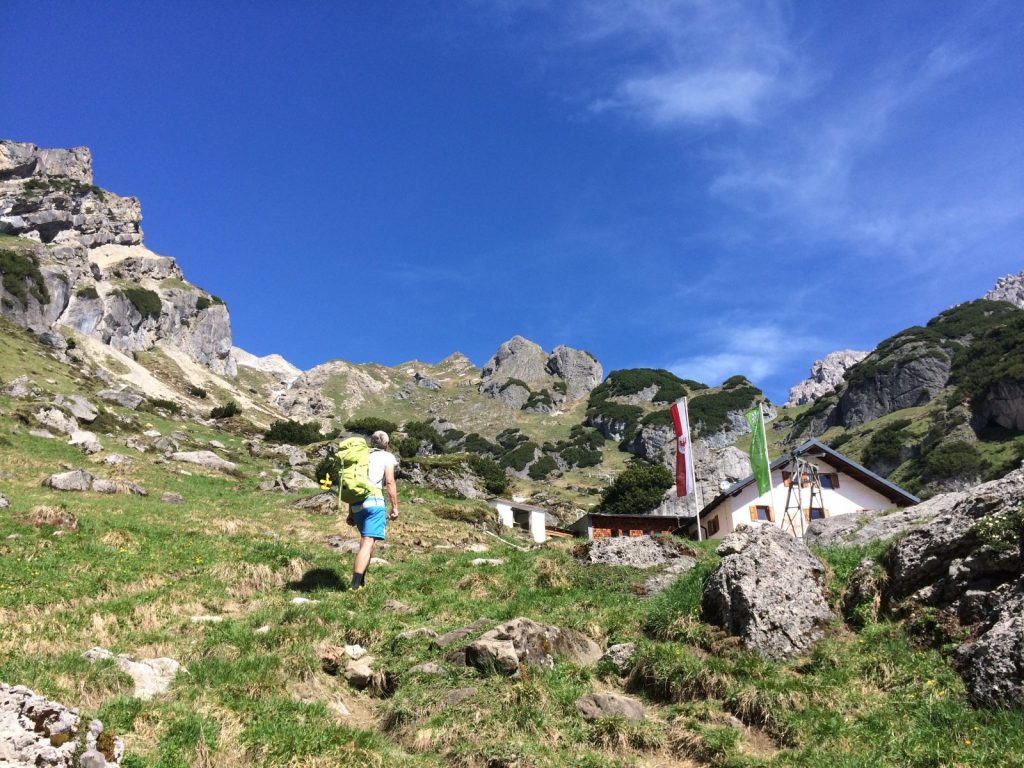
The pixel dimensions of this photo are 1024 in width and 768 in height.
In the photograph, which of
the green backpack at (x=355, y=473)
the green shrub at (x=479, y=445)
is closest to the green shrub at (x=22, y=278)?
the green shrub at (x=479, y=445)

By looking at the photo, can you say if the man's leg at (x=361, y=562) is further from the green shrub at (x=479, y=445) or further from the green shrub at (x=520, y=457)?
the green shrub at (x=479, y=445)

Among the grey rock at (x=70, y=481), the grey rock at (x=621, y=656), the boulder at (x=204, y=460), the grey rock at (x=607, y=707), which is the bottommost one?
the grey rock at (x=607, y=707)

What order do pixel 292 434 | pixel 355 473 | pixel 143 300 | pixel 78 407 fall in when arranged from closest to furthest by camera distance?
pixel 355 473, pixel 78 407, pixel 292 434, pixel 143 300

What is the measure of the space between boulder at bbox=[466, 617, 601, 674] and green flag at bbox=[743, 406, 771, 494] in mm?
22756

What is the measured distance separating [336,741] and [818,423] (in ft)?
582

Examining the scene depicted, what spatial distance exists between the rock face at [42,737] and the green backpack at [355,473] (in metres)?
6.54

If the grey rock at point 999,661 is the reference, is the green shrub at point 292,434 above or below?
above

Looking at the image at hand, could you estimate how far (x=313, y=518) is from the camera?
23719 mm

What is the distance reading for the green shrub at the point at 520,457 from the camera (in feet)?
443

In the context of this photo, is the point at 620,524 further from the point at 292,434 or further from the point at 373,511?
the point at 373,511

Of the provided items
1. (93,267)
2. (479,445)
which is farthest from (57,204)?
(479,445)

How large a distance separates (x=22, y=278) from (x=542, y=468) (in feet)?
326

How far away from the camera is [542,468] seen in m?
Answer: 130

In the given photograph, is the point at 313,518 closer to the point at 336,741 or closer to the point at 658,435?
the point at 336,741
